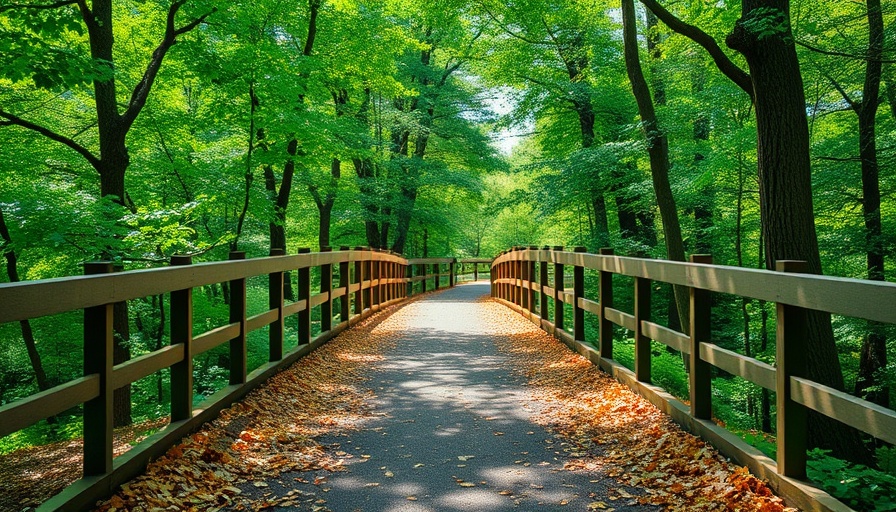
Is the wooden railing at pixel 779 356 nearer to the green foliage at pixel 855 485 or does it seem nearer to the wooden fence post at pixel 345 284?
the green foliage at pixel 855 485

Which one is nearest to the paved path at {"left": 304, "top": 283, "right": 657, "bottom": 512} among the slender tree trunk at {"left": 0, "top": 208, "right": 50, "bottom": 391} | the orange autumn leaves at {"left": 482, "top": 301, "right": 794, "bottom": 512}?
the orange autumn leaves at {"left": 482, "top": 301, "right": 794, "bottom": 512}

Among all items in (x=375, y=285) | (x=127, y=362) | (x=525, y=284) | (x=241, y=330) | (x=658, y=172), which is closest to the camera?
(x=127, y=362)

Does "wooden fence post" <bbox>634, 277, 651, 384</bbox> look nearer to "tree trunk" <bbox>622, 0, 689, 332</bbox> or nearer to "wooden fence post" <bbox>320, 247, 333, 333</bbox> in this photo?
"wooden fence post" <bbox>320, 247, 333, 333</bbox>

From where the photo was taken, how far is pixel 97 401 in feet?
10.7

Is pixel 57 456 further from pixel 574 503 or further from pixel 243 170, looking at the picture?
pixel 243 170

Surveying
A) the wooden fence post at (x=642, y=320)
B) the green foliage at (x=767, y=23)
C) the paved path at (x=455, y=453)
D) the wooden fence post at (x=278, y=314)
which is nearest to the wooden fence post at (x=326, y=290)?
the paved path at (x=455, y=453)

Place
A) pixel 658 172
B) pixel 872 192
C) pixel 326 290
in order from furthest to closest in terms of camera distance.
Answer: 1. pixel 872 192
2. pixel 658 172
3. pixel 326 290

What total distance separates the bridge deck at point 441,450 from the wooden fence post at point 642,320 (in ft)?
0.94

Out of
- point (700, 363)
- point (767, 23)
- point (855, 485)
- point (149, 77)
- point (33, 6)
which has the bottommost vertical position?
point (855, 485)

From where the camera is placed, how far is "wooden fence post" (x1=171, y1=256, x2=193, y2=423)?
441 cm

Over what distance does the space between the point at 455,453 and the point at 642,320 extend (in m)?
2.24

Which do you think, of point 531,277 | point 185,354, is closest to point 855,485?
point 185,354

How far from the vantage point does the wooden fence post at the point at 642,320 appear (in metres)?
5.88

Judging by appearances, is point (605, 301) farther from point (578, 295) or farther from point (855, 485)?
point (855, 485)
